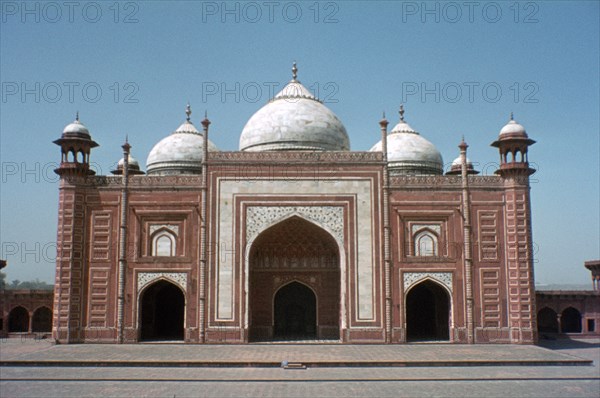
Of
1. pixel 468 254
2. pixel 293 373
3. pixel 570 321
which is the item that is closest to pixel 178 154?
pixel 468 254

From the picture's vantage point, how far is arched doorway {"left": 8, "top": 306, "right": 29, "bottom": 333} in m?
22.2

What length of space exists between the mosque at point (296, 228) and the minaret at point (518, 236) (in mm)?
33

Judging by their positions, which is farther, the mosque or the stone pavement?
the mosque

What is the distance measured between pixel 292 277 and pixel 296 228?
1.58 m

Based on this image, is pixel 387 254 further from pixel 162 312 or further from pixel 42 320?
pixel 42 320

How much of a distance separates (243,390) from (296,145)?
10134 mm

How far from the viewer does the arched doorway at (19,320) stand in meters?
22.2

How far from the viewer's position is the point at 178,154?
2184 cm

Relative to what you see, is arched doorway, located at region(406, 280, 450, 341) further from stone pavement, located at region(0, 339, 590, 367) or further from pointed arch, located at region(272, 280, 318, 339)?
pointed arch, located at region(272, 280, 318, 339)

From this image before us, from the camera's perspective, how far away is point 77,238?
17.8 metres

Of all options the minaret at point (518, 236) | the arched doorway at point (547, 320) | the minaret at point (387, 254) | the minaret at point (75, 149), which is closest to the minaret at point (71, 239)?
the minaret at point (75, 149)

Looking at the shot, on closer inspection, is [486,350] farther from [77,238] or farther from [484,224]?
[77,238]

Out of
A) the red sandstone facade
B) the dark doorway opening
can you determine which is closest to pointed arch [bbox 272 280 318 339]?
the dark doorway opening

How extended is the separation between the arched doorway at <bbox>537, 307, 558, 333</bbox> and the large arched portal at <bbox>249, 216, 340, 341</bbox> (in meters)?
7.99
